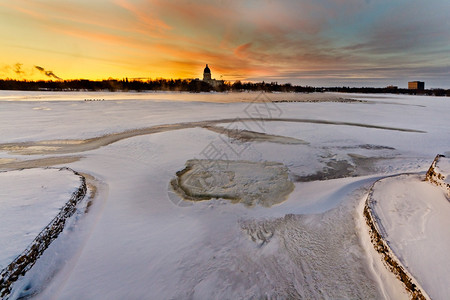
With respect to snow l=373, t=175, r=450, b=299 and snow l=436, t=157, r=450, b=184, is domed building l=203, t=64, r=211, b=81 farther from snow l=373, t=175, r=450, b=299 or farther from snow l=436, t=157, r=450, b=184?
snow l=373, t=175, r=450, b=299

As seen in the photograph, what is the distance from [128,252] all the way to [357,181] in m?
3.92

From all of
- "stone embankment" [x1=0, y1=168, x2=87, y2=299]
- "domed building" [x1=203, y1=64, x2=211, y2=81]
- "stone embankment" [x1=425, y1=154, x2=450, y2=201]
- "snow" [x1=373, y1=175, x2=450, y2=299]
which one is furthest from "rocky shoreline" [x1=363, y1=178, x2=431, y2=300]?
"domed building" [x1=203, y1=64, x2=211, y2=81]

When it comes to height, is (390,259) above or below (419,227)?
below

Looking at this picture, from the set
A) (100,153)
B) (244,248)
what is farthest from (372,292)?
(100,153)

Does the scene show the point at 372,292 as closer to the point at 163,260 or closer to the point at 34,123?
the point at 163,260

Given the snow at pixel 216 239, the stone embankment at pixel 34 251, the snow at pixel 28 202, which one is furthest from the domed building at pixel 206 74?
the stone embankment at pixel 34 251

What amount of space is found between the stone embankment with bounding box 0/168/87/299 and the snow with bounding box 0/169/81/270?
49mm

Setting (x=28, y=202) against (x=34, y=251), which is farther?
(x=28, y=202)

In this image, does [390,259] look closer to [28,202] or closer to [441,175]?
[441,175]

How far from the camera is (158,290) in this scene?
6.82 ft

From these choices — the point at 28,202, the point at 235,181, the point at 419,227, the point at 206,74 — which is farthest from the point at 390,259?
the point at 206,74

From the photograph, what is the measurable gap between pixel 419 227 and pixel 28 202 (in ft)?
16.3

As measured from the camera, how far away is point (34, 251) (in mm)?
2293

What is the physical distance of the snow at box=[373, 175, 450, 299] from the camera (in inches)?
73.2
